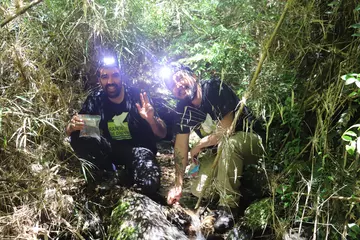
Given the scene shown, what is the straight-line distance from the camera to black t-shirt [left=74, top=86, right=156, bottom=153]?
3.45m

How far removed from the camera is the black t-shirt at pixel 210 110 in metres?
2.94

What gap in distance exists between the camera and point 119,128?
348 centimetres

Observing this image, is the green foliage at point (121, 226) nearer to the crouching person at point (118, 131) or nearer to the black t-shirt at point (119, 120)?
the crouching person at point (118, 131)

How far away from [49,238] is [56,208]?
0.77 feet

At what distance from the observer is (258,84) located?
2723 mm

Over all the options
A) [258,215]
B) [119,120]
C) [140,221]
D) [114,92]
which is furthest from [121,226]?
[114,92]

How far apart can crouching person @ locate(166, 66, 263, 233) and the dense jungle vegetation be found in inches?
8.7

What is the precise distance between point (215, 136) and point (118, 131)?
113 cm

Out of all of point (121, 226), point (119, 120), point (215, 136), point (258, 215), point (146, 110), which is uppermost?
point (146, 110)

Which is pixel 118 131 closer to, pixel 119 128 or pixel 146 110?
pixel 119 128

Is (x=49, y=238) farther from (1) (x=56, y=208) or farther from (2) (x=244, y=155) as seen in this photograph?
(2) (x=244, y=155)

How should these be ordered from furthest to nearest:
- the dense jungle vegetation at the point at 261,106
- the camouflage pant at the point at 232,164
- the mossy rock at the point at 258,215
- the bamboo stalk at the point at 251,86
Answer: the camouflage pant at the point at 232,164
the mossy rock at the point at 258,215
the bamboo stalk at the point at 251,86
the dense jungle vegetation at the point at 261,106

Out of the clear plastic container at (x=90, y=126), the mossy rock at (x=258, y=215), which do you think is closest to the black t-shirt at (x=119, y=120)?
the clear plastic container at (x=90, y=126)

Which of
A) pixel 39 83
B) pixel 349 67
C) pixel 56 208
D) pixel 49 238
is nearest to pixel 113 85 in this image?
pixel 39 83
